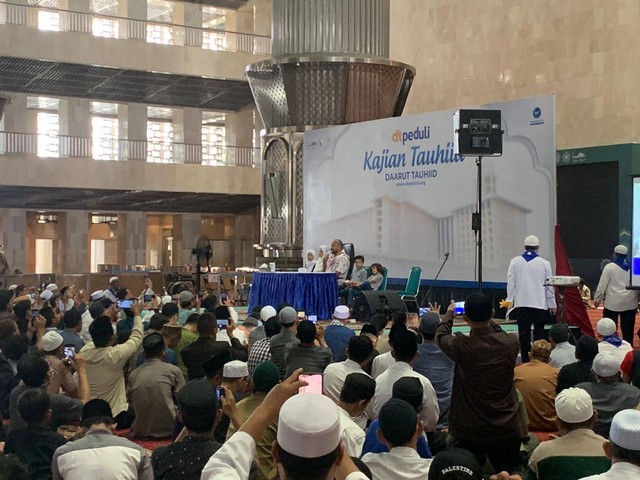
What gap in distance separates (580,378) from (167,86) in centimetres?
2259

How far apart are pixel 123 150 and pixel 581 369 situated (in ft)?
74.1

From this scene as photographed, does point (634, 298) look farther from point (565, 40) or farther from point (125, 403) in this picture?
point (565, 40)

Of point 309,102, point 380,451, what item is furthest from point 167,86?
point 380,451

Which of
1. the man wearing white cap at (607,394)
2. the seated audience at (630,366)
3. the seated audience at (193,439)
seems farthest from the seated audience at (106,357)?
the seated audience at (193,439)

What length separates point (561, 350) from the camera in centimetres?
843

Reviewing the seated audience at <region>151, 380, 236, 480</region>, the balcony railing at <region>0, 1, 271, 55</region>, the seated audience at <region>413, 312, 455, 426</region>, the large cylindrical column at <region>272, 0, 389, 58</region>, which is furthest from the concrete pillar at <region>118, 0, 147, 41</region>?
the seated audience at <region>151, 380, 236, 480</region>

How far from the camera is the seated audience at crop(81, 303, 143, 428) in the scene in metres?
8.08

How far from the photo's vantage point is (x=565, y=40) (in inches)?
830

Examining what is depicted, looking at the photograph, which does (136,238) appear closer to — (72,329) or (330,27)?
(330,27)

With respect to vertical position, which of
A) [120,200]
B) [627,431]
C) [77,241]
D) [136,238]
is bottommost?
[627,431]

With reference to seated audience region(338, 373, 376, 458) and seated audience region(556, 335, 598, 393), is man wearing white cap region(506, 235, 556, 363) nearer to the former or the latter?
seated audience region(556, 335, 598, 393)

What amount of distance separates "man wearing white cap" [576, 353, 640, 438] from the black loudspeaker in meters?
7.34

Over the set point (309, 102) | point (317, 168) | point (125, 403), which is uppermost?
point (309, 102)

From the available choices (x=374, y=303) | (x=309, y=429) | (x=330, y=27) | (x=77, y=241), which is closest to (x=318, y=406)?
(x=309, y=429)
